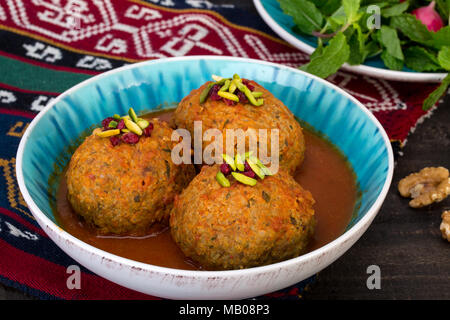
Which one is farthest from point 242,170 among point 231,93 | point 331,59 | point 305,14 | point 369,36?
point 369,36

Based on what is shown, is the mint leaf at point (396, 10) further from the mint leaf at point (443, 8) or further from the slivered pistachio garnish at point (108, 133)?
the slivered pistachio garnish at point (108, 133)

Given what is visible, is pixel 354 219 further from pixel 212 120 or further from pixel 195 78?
pixel 195 78

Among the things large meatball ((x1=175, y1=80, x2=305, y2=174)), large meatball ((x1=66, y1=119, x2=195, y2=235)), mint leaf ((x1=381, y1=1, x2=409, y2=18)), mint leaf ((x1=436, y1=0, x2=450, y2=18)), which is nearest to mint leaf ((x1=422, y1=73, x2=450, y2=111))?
mint leaf ((x1=381, y1=1, x2=409, y2=18))

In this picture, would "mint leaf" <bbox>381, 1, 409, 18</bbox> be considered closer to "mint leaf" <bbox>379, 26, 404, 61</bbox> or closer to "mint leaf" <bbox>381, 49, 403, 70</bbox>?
"mint leaf" <bbox>379, 26, 404, 61</bbox>

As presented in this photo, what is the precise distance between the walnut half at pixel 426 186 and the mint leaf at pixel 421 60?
0.87 metres

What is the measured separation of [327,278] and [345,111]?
840 mm

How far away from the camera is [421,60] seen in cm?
309

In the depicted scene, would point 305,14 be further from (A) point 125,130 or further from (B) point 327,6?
(A) point 125,130

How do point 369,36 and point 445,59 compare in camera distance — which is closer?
point 445,59

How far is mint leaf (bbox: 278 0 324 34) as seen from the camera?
3.25m

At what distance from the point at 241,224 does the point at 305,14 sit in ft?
6.50

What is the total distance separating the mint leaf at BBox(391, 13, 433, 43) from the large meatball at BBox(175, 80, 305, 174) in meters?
1.41

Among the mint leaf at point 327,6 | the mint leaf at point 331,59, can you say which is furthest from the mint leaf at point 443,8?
the mint leaf at point 331,59
